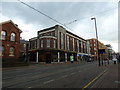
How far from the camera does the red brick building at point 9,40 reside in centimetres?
2676

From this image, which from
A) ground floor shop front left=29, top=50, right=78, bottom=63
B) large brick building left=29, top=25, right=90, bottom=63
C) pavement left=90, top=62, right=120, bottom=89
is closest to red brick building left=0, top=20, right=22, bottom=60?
ground floor shop front left=29, top=50, right=78, bottom=63

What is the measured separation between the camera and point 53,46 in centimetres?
4062

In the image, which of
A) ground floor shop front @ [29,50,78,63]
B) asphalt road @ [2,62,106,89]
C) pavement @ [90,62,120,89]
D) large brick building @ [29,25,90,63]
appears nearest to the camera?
pavement @ [90,62,120,89]

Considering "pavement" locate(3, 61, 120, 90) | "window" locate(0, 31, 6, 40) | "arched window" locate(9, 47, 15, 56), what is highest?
"window" locate(0, 31, 6, 40)

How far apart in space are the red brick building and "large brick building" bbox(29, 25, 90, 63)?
10268mm

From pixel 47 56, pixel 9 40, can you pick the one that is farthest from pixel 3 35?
pixel 47 56

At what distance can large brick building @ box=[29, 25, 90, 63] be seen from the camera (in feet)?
126

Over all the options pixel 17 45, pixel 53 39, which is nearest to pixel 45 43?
pixel 53 39

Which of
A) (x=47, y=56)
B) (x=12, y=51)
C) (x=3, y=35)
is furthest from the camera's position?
(x=47, y=56)

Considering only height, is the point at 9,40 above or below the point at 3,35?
below

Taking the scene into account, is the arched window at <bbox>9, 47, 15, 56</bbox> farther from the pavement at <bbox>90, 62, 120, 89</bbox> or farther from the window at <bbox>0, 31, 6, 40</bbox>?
the pavement at <bbox>90, 62, 120, 89</bbox>

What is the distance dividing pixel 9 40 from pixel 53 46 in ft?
53.2

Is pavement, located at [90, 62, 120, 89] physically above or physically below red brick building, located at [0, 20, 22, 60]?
below

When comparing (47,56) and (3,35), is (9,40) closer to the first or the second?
(3,35)
